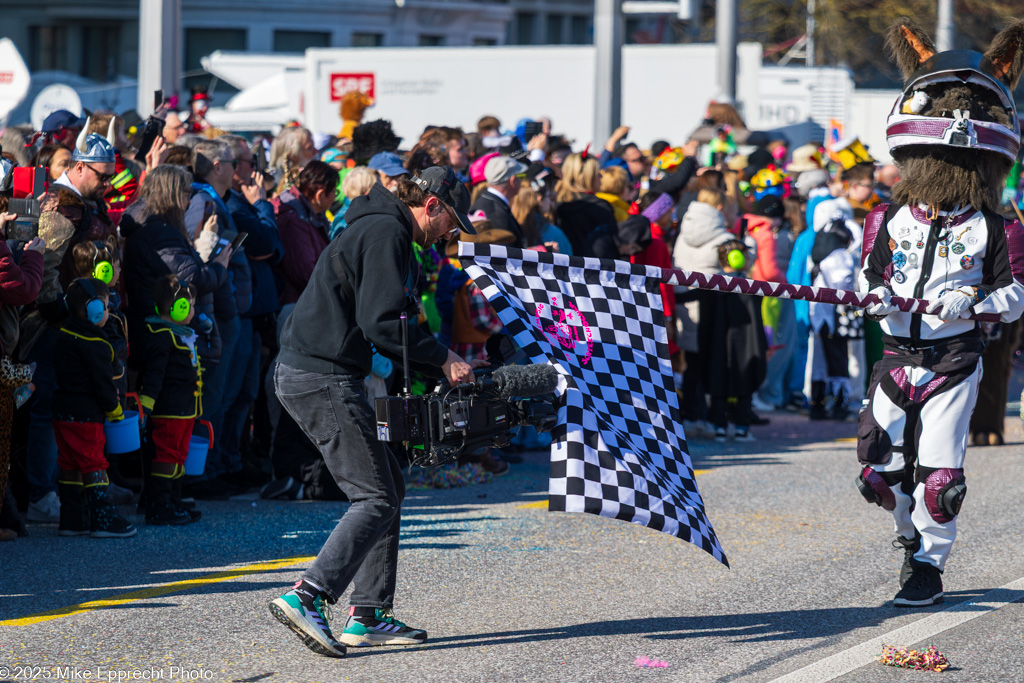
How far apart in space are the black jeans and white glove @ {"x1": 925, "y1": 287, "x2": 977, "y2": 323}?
250cm

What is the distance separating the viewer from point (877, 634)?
566 centimetres

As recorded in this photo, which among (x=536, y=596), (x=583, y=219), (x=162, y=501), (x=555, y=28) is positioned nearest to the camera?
(x=536, y=596)

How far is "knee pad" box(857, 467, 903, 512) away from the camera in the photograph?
241 inches

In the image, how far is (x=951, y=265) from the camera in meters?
6.10

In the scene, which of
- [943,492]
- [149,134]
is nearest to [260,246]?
[149,134]

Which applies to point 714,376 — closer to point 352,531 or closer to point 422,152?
point 422,152

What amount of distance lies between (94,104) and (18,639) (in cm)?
2845

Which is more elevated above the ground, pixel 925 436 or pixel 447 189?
pixel 447 189

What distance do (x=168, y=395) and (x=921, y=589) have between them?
4052 mm

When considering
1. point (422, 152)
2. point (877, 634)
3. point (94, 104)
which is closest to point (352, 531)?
point (877, 634)

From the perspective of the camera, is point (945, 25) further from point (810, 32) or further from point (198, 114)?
point (198, 114)

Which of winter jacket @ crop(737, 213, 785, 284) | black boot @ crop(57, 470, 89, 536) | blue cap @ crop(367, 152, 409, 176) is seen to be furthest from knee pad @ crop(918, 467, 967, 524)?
winter jacket @ crop(737, 213, 785, 284)

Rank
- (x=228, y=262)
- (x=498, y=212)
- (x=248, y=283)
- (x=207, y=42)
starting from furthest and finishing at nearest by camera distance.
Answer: (x=207, y=42) → (x=498, y=212) → (x=248, y=283) → (x=228, y=262)

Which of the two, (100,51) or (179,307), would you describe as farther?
(100,51)
